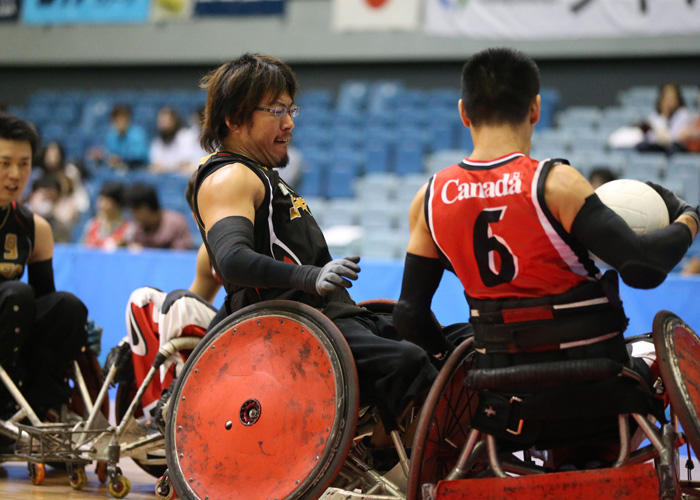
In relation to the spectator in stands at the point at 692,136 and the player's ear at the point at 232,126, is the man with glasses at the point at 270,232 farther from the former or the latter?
the spectator in stands at the point at 692,136

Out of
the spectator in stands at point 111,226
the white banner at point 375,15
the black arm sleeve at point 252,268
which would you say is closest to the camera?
the black arm sleeve at point 252,268

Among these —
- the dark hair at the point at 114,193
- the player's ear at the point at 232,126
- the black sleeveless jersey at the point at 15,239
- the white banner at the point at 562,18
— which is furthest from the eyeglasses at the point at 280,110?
the white banner at the point at 562,18

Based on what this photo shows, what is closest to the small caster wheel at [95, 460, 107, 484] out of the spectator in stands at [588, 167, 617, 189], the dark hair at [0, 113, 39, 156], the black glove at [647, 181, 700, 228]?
the dark hair at [0, 113, 39, 156]

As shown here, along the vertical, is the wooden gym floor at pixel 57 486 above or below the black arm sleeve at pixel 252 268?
below

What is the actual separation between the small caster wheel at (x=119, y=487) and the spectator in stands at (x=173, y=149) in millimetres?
9195

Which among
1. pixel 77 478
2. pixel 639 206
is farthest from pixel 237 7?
pixel 639 206

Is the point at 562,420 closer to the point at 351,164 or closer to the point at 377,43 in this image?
the point at 351,164

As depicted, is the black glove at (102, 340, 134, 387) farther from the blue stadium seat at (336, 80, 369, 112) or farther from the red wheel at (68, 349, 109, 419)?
the blue stadium seat at (336, 80, 369, 112)

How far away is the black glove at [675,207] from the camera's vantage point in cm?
275

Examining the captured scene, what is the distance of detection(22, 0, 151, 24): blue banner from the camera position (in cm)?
1603

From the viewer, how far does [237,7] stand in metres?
15.6

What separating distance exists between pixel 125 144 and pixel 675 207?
12.1 meters

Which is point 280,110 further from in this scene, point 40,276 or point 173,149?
point 173,149

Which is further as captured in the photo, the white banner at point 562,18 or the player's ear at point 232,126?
the white banner at point 562,18
